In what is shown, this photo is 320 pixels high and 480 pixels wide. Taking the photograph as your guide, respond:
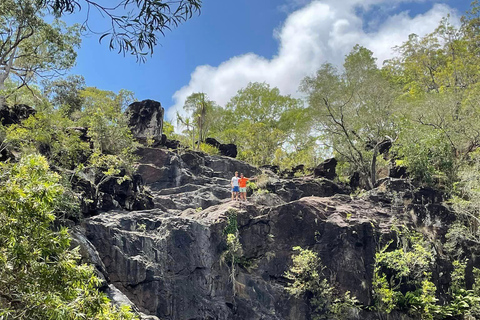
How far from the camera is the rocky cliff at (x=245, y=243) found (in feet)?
42.2

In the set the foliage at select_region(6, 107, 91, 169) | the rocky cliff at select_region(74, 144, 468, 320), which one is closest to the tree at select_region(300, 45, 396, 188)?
the rocky cliff at select_region(74, 144, 468, 320)

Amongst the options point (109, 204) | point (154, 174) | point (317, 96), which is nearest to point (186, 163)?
point (154, 174)

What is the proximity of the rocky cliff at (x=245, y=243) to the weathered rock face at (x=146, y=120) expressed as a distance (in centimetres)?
546

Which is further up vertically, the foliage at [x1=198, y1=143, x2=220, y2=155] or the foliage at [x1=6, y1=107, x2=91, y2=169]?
the foliage at [x1=198, y1=143, x2=220, y2=155]

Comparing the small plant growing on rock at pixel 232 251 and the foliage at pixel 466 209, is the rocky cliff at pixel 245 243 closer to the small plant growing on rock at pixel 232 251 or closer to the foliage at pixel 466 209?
the small plant growing on rock at pixel 232 251

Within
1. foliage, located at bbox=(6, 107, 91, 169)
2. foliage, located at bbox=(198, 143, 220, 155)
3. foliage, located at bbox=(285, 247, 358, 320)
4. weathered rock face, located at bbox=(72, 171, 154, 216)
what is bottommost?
foliage, located at bbox=(285, 247, 358, 320)

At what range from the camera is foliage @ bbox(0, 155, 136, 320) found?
5.59m

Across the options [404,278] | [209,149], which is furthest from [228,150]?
[404,278]

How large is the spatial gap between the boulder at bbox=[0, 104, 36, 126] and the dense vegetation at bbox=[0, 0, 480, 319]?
0.73 metres

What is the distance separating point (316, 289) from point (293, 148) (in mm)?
20918

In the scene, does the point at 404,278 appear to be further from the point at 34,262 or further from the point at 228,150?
the point at 228,150

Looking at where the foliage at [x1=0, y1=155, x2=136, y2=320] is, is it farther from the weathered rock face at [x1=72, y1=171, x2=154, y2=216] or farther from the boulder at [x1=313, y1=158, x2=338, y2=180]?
the boulder at [x1=313, y1=158, x2=338, y2=180]

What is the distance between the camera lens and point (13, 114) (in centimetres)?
1684

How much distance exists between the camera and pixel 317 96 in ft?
78.5
